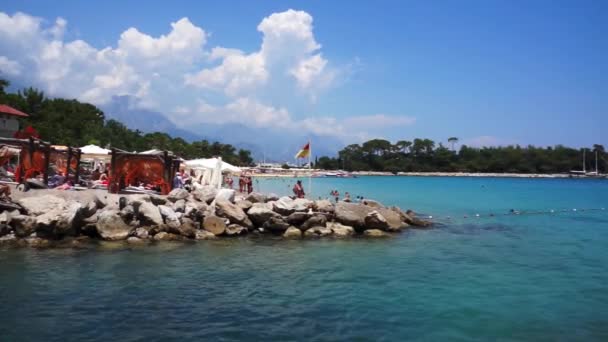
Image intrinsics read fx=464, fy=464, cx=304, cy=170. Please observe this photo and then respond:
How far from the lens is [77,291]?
37.6ft

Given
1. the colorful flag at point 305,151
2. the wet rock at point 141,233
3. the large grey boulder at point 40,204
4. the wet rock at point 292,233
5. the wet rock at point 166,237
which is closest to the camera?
the large grey boulder at point 40,204

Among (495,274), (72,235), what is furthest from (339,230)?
(72,235)

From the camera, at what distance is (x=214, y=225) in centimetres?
2012

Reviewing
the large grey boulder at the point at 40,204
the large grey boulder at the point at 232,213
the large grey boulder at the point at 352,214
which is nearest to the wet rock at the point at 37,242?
the large grey boulder at the point at 40,204

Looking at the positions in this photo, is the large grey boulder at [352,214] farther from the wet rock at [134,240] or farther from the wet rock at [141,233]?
the wet rock at [134,240]

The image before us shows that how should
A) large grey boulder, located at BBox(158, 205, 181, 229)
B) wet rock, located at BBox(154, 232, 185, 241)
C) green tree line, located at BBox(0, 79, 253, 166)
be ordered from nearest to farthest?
wet rock, located at BBox(154, 232, 185, 241), large grey boulder, located at BBox(158, 205, 181, 229), green tree line, located at BBox(0, 79, 253, 166)

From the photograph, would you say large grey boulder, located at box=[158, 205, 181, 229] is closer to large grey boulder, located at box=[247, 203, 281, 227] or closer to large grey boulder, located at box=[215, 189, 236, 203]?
large grey boulder, located at box=[215, 189, 236, 203]

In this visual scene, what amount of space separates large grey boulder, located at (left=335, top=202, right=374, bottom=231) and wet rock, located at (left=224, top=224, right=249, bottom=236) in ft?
15.8

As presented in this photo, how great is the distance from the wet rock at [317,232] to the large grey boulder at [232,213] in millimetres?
2648

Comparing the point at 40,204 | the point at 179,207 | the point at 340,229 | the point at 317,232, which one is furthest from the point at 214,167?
the point at 40,204

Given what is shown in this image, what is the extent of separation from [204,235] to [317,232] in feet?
17.0

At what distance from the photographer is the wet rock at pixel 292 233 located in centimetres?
2070

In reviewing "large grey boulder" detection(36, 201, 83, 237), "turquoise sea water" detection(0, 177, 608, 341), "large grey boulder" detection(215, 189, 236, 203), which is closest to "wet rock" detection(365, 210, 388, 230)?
"turquoise sea water" detection(0, 177, 608, 341)

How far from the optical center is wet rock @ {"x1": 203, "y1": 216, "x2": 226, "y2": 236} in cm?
2002
